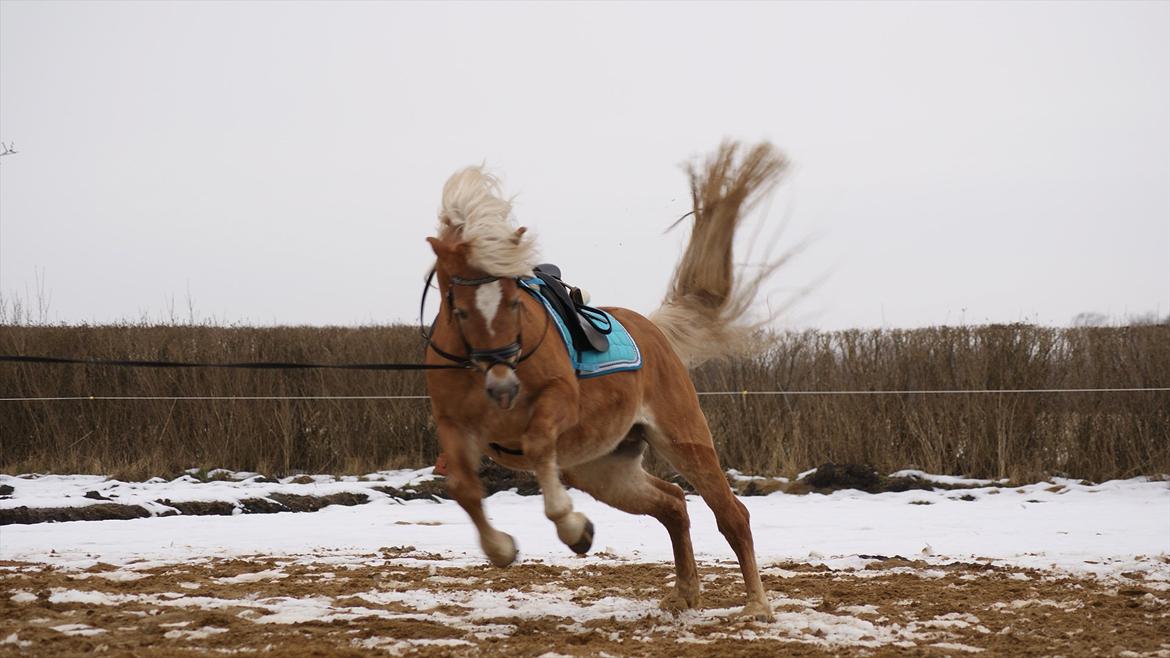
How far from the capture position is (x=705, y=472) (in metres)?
5.73

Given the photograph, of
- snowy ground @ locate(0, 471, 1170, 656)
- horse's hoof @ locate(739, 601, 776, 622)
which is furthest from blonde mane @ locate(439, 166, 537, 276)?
horse's hoof @ locate(739, 601, 776, 622)

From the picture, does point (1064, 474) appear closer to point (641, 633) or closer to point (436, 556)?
point (436, 556)

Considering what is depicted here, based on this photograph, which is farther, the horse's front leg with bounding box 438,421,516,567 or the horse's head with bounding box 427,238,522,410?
the horse's front leg with bounding box 438,421,516,567

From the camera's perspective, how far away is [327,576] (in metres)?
6.74

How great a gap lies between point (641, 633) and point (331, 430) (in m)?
9.51

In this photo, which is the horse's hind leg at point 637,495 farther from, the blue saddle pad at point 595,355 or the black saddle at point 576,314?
the black saddle at point 576,314

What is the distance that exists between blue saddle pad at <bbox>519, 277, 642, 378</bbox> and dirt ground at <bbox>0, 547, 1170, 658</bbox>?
48.5 inches

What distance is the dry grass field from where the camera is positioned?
42.4ft

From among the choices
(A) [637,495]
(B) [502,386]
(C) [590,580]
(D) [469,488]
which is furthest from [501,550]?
(C) [590,580]

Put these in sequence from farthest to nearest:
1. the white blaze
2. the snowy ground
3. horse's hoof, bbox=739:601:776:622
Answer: horse's hoof, bbox=739:601:776:622 < the snowy ground < the white blaze

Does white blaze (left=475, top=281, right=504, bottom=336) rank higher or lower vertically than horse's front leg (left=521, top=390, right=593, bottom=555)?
higher

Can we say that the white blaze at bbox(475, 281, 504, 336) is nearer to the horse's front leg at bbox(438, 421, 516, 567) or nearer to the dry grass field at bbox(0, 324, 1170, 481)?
the horse's front leg at bbox(438, 421, 516, 567)

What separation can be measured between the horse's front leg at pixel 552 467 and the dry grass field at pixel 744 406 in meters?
8.51

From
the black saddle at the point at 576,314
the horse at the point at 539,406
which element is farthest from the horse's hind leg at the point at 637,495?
the black saddle at the point at 576,314
